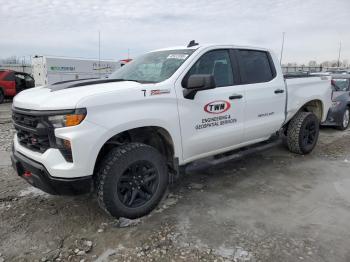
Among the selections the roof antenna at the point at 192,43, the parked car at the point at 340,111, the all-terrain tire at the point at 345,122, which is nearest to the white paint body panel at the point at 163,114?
the roof antenna at the point at 192,43

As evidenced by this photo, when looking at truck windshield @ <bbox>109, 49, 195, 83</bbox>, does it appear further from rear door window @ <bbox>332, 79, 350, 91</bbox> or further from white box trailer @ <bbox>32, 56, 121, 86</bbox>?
white box trailer @ <bbox>32, 56, 121, 86</bbox>

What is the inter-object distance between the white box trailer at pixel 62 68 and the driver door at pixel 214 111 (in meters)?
13.6

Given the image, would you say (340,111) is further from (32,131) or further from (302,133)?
(32,131)

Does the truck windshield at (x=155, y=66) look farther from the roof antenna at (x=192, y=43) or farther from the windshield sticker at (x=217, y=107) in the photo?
the windshield sticker at (x=217, y=107)

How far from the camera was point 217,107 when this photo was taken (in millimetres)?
3908

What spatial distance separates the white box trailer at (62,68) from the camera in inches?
701

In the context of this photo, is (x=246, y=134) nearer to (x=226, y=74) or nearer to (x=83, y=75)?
(x=226, y=74)

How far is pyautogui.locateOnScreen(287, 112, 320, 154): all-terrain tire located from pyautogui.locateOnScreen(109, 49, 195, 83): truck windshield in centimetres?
265

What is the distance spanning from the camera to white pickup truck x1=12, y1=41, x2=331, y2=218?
2877mm

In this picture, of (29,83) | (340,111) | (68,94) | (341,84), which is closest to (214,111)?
(68,94)

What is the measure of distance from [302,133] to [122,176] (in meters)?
3.68

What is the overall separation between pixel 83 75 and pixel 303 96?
16.5 meters

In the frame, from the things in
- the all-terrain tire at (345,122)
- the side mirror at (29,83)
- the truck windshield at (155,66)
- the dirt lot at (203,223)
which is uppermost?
the truck windshield at (155,66)

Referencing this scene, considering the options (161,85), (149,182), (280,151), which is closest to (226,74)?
(161,85)
